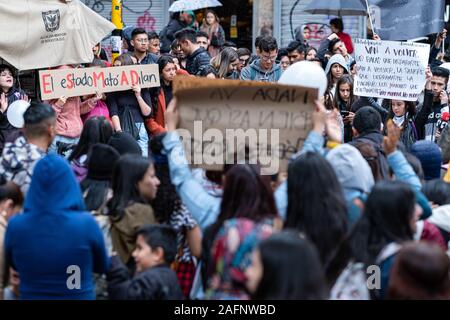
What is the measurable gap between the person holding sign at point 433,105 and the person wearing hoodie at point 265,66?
1.70 metres

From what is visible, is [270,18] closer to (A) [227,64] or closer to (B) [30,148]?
(A) [227,64]


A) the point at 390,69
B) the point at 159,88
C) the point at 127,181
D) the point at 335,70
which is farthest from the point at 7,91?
the point at 127,181

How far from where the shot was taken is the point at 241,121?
553 centimetres

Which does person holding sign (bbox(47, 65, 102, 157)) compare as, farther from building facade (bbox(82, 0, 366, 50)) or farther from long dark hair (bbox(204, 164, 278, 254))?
building facade (bbox(82, 0, 366, 50))

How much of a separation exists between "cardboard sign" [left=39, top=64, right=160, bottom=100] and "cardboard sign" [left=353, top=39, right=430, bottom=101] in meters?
2.09

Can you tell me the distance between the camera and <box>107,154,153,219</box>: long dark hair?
527 cm

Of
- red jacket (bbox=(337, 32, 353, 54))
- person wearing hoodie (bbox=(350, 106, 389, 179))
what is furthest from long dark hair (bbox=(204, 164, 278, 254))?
red jacket (bbox=(337, 32, 353, 54))

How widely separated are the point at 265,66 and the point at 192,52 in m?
1.00

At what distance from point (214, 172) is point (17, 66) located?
4.46 metres

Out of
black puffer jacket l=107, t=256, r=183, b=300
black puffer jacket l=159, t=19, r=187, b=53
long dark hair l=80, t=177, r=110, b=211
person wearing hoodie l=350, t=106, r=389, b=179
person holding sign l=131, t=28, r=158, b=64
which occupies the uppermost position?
black puffer jacket l=159, t=19, r=187, b=53

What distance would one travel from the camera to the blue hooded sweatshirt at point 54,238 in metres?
4.65

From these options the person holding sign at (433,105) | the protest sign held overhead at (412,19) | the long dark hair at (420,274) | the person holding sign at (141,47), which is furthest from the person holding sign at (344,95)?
the long dark hair at (420,274)
